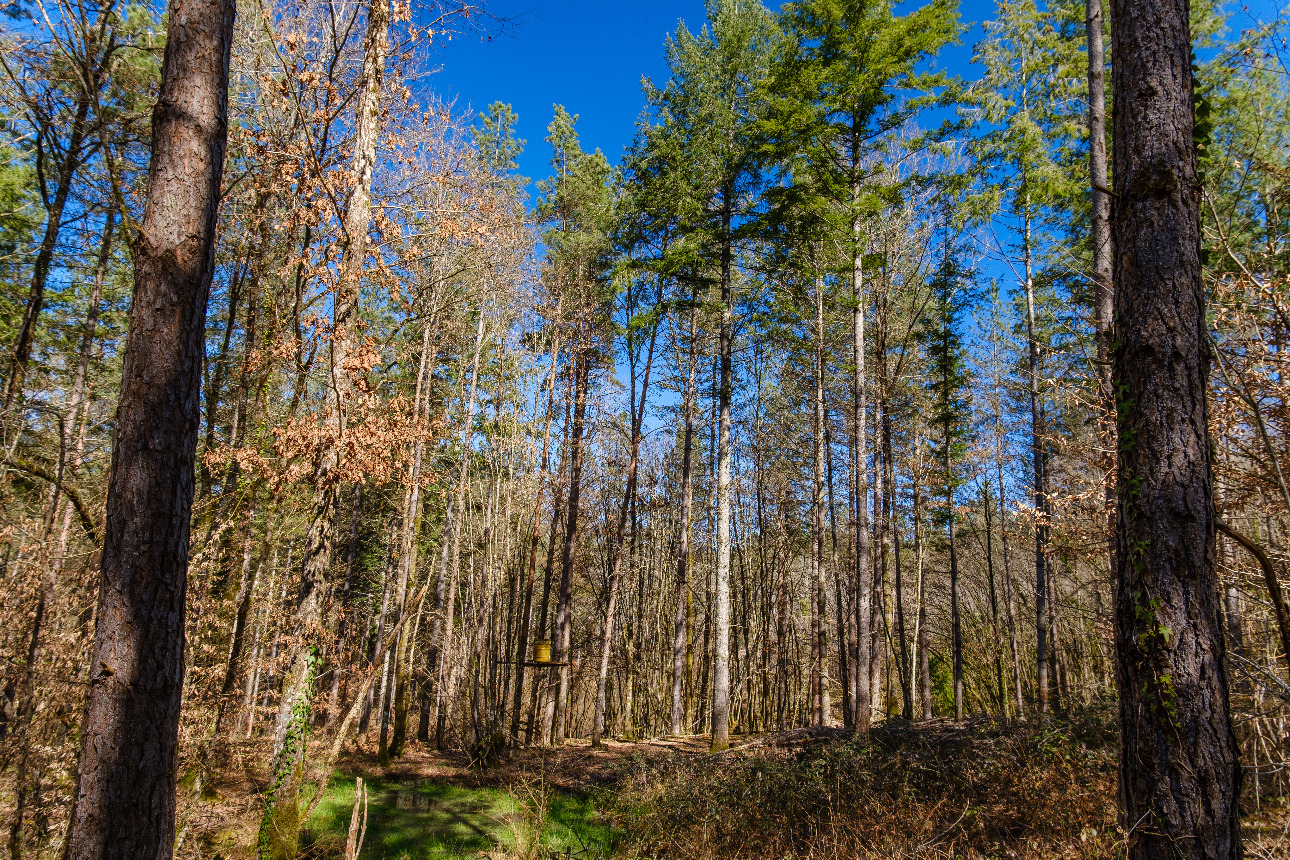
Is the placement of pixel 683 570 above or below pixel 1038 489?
below

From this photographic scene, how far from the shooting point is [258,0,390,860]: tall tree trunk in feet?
19.8

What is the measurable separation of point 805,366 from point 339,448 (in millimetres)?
13376

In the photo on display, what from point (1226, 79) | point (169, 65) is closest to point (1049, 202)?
point (1226, 79)

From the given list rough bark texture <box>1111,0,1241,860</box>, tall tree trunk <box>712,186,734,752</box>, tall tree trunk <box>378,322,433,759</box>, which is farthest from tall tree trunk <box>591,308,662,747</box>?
rough bark texture <box>1111,0,1241,860</box>

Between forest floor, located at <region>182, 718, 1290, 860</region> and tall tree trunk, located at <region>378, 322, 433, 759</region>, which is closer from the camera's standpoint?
forest floor, located at <region>182, 718, 1290, 860</region>

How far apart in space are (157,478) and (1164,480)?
5.03 meters

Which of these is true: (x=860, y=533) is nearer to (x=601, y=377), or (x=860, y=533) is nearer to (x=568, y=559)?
(x=568, y=559)

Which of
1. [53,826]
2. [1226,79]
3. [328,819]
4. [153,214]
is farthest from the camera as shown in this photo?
[1226,79]

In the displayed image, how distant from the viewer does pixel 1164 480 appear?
3.06 m

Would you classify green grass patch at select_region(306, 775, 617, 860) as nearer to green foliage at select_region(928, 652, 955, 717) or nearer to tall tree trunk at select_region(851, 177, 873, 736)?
tall tree trunk at select_region(851, 177, 873, 736)

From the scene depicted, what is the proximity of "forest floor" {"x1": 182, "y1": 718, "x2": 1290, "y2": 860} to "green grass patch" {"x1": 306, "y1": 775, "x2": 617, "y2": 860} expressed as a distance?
0.11 feet

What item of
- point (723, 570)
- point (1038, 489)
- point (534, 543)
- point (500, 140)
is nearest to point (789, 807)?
point (723, 570)

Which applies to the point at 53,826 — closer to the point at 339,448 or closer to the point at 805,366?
the point at 339,448

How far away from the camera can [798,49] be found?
37.2ft
